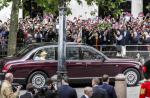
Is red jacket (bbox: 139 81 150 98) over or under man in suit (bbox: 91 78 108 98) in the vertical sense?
over

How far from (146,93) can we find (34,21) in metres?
23.1

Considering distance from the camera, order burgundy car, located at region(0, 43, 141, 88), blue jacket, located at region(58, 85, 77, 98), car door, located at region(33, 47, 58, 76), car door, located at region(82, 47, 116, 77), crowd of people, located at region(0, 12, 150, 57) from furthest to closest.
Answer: crowd of people, located at region(0, 12, 150, 57) < car door, located at region(82, 47, 116, 77) < car door, located at region(33, 47, 58, 76) < burgundy car, located at region(0, 43, 141, 88) < blue jacket, located at region(58, 85, 77, 98)

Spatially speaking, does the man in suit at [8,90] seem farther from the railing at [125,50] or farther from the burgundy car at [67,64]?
the railing at [125,50]

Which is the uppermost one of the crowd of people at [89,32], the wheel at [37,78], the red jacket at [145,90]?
the crowd of people at [89,32]

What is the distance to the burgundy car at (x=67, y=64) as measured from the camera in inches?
881

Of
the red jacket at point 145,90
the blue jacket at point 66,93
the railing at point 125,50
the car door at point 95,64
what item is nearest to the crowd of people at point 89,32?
the railing at point 125,50

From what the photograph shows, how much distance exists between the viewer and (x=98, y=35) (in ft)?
105

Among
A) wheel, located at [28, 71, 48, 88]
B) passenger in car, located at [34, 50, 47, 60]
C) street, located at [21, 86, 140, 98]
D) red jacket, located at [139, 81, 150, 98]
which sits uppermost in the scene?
passenger in car, located at [34, 50, 47, 60]

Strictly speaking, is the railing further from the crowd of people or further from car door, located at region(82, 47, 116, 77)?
car door, located at region(82, 47, 116, 77)

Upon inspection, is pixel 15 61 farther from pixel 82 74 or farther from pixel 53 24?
pixel 53 24

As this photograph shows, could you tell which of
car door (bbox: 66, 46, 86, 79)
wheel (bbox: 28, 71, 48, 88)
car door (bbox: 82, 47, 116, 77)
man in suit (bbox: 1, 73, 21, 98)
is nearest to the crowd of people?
car door (bbox: 82, 47, 116, 77)

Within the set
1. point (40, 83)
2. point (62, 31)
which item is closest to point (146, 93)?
point (62, 31)

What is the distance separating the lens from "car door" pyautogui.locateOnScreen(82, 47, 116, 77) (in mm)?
23062

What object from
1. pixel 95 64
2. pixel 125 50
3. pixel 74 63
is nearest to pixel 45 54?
pixel 74 63
